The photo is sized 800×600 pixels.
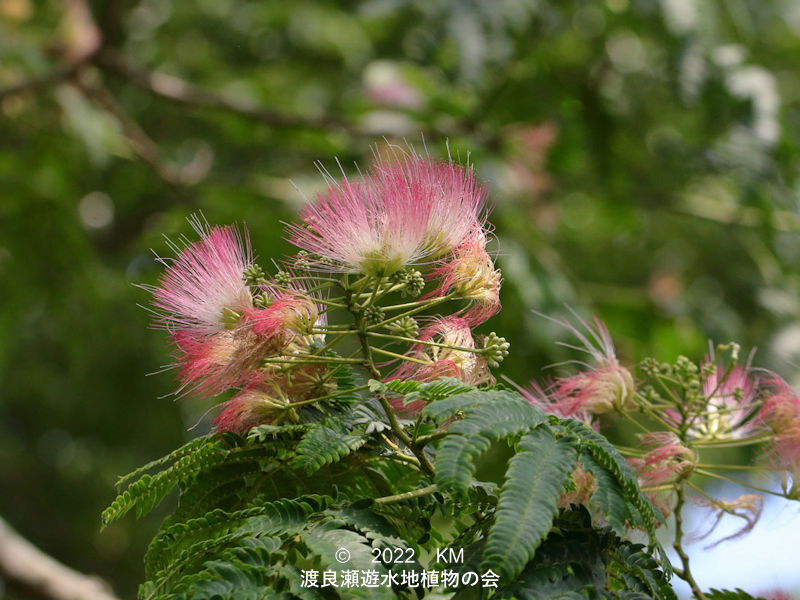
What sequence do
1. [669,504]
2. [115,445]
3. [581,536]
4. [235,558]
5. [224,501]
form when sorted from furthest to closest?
1. [115,445]
2. [669,504]
3. [224,501]
4. [581,536]
5. [235,558]

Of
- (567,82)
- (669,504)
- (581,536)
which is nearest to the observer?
(581,536)

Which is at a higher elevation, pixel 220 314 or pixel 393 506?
pixel 220 314

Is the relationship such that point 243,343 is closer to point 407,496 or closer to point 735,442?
point 407,496

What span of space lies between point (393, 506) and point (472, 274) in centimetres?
43

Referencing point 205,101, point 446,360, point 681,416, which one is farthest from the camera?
point 205,101

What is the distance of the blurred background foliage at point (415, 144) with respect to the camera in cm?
414

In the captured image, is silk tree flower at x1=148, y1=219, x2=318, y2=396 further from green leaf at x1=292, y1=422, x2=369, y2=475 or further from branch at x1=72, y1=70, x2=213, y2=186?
branch at x1=72, y1=70, x2=213, y2=186

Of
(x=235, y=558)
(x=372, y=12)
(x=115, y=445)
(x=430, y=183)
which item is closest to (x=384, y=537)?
(x=235, y=558)

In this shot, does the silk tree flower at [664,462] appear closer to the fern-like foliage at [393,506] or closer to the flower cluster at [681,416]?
the flower cluster at [681,416]

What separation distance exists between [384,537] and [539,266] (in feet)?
10.7

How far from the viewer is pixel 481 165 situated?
4449 mm

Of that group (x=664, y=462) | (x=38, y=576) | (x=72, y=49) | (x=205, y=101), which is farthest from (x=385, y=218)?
(x=72, y=49)

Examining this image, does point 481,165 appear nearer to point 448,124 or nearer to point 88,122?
point 448,124

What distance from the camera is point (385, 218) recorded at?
1.42 meters
